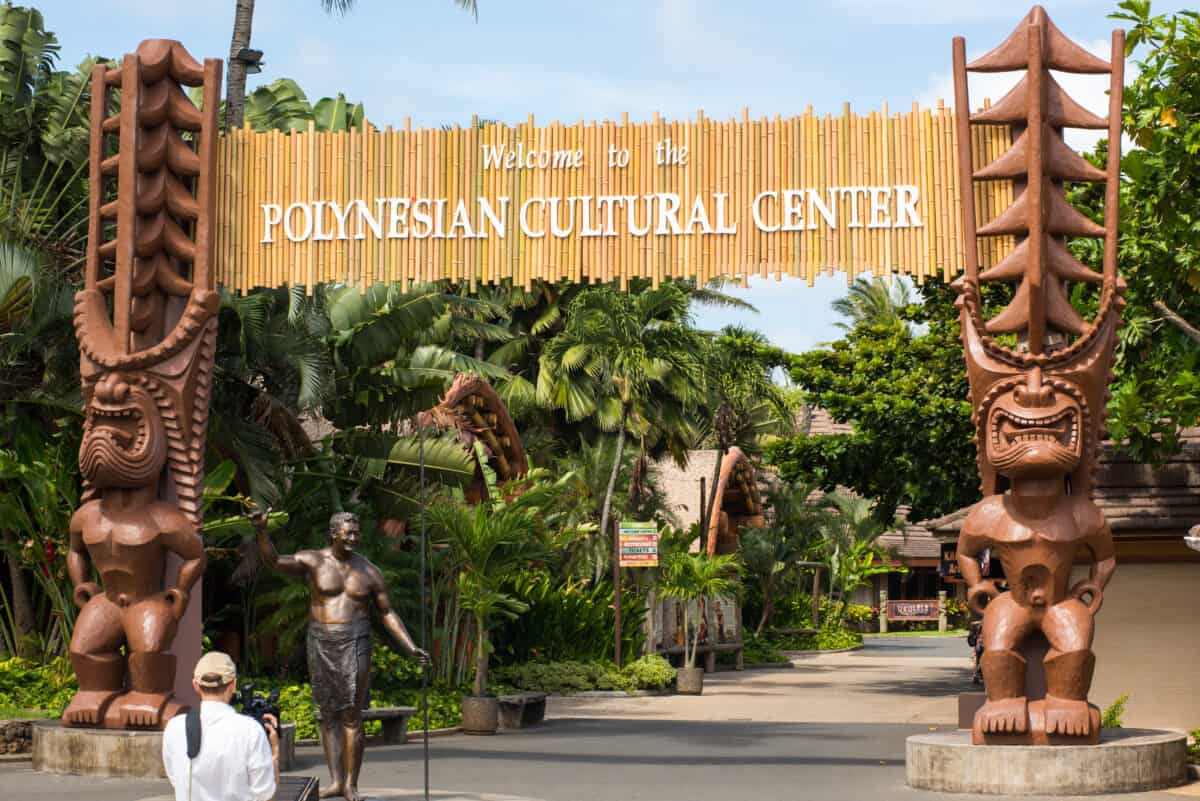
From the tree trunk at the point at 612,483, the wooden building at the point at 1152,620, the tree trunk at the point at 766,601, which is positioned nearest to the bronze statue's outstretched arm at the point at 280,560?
the wooden building at the point at 1152,620

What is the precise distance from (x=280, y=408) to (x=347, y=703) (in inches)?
379

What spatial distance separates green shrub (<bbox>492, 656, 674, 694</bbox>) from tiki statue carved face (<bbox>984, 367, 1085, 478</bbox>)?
11.9 m

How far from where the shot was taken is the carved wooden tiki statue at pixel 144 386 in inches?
498

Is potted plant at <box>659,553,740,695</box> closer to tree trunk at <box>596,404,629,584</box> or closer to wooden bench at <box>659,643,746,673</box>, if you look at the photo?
wooden bench at <box>659,643,746,673</box>

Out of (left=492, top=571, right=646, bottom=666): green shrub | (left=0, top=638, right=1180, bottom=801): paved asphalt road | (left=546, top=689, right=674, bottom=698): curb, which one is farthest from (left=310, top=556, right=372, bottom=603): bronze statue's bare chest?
(left=546, top=689, right=674, bottom=698): curb

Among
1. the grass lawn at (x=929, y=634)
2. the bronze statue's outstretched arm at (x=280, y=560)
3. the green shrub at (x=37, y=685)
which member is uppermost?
the bronze statue's outstretched arm at (x=280, y=560)

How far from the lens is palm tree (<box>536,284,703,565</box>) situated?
3097cm

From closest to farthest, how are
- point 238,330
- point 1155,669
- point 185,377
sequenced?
point 185,377
point 1155,669
point 238,330

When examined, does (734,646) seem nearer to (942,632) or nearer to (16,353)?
(16,353)

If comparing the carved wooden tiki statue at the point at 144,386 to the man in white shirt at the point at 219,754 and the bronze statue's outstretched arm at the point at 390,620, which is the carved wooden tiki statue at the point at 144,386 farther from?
the man in white shirt at the point at 219,754

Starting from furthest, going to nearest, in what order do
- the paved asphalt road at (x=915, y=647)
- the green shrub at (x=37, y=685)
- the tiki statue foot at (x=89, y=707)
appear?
the paved asphalt road at (x=915, y=647), the green shrub at (x=37, y=685), the tiki statue foot at (x=89, y=707)

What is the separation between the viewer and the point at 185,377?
42.3ft

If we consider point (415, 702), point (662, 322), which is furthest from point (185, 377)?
point (662, 322)

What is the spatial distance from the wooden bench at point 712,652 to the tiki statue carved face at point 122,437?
60.8 ft
